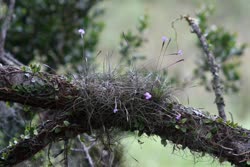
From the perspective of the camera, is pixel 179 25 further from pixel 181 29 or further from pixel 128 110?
pixel 128 110

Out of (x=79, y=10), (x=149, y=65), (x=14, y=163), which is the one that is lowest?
(x=14, y=163)

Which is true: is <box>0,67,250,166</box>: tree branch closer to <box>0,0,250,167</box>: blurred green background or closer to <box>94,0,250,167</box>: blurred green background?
<box>0,0,250,167</box>: blurred green background

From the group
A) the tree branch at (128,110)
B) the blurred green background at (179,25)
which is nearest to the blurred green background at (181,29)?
the blurred green background at (179,25)

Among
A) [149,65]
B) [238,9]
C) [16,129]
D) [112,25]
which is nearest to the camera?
[149,65]

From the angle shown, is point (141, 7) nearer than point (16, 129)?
No

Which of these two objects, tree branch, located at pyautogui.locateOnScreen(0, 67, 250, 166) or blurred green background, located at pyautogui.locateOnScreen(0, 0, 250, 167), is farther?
blurred green background, located at pyautogui.locateOnScreen(0, 0, 250, 167)

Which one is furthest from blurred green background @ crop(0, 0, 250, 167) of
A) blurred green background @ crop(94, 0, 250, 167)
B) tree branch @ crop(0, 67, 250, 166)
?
tree branch @ crop(0, 67, 250, 166)

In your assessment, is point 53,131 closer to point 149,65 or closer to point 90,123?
point 90,123

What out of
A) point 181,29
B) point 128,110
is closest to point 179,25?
point 181,29

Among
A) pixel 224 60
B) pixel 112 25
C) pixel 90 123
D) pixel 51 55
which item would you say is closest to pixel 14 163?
pixel 90 123
